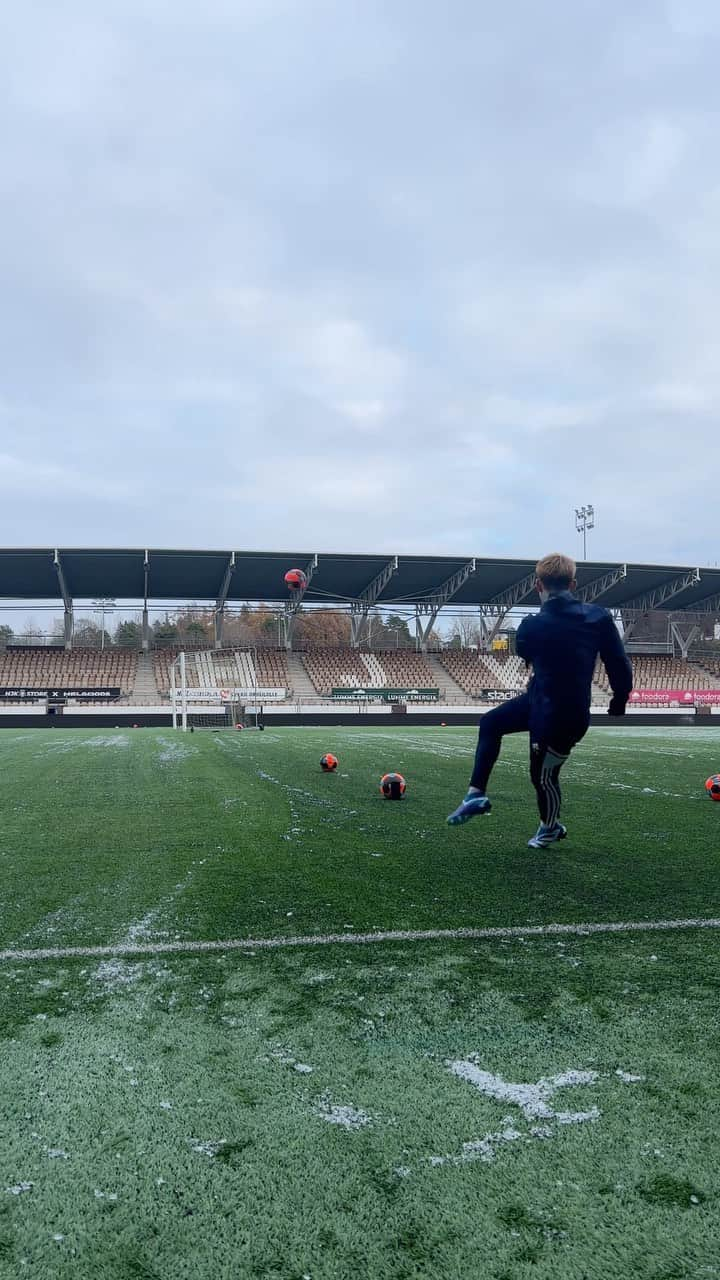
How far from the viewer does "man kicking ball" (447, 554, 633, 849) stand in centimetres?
464

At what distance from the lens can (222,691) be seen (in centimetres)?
3916

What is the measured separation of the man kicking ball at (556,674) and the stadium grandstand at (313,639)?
33.3 meters

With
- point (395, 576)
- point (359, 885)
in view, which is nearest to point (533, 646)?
point (359, 885)

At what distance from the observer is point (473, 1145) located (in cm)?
180

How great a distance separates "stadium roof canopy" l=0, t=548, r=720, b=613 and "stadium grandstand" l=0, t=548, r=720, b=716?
11 centimetres

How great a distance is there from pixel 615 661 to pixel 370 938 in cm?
240

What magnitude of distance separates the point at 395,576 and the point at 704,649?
2145 cm

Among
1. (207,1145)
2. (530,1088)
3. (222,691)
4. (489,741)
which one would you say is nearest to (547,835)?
(489,741)

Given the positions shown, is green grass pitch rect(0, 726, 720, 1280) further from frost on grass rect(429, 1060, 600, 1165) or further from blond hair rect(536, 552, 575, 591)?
blond hair rect(536, 552, 575, 591)

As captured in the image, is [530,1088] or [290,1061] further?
[290,1061]

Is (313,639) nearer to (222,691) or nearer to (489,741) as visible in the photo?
(222,691)

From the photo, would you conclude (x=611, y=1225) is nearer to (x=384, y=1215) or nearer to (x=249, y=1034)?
(x=384, y=1215)

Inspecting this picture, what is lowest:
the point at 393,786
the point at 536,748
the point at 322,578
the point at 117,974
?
the point at 393,786

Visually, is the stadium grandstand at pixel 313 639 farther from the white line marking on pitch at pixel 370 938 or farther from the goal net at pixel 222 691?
the white line marking on pitch at pixel 370 938
